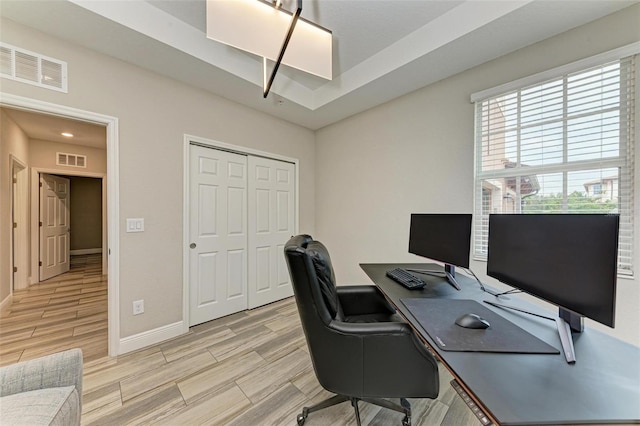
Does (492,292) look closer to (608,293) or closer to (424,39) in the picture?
(608,293)

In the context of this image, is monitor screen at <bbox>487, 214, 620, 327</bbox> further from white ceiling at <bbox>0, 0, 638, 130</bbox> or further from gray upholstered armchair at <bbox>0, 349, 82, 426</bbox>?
gray upholstered armchair at <bbox>0, 349, 82, 426</bbox>

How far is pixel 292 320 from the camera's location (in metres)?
2.75

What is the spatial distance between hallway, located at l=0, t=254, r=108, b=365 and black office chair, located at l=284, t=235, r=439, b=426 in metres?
2.17

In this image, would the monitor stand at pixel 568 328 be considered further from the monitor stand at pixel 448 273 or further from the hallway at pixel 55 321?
the hallway at pixel 55 321

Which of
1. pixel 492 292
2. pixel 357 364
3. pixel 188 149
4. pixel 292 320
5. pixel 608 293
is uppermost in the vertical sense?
pixel 188 149

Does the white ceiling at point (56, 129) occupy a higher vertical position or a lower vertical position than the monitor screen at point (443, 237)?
higher

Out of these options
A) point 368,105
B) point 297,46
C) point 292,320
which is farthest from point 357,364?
point 368,105

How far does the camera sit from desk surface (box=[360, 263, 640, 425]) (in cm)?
54

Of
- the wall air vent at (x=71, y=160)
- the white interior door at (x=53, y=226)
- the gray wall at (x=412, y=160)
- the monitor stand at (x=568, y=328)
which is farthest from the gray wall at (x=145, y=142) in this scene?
the white interior door at (x=53, y=226)

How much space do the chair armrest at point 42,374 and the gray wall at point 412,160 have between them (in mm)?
2624

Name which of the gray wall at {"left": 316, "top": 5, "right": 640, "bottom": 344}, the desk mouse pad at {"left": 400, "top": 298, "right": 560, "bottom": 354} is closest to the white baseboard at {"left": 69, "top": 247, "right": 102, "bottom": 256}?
the gray wall at {"left": 316, "top": 5, "right": 640, "bottom": 344}

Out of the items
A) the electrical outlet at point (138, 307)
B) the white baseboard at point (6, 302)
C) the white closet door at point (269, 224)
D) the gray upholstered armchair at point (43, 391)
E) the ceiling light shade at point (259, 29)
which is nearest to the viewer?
the gray upholstered armchair at point (43, 391)

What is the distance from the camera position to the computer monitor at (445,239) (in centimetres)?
151

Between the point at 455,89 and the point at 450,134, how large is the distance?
1.41 feet
